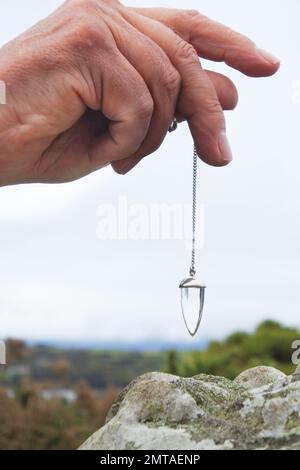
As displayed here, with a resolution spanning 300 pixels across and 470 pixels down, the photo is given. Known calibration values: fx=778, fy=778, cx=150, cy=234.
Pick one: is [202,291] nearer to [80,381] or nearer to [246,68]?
[246,68]

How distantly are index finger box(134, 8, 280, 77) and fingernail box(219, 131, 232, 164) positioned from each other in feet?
0.67

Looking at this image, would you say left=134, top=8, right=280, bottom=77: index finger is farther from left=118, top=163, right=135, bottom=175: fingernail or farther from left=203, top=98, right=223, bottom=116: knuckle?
left=118, top=163, right=135, bottom=175: fingernail

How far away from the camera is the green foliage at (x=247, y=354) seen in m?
11.1

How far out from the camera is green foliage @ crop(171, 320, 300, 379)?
1114cm

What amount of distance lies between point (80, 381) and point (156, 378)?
11816 mm

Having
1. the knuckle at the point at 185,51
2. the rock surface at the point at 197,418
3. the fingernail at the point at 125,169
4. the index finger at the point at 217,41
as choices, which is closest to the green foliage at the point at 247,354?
the fingernail at the point at 125,169

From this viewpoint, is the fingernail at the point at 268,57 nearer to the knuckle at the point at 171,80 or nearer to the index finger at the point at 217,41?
the index finger at the point at 217,41

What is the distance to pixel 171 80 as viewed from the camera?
2.04 meters

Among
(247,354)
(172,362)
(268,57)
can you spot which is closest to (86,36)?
(268,57)

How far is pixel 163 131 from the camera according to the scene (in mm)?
2141

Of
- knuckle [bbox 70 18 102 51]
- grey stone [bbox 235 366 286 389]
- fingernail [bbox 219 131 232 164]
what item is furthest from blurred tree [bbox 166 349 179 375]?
knuckle [bbox 70 18 102 51]

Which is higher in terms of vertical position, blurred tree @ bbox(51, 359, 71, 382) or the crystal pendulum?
the crystal pendulum

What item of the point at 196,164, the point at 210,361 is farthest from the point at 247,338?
the point at 196,164

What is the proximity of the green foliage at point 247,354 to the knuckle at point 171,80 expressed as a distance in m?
8.96
